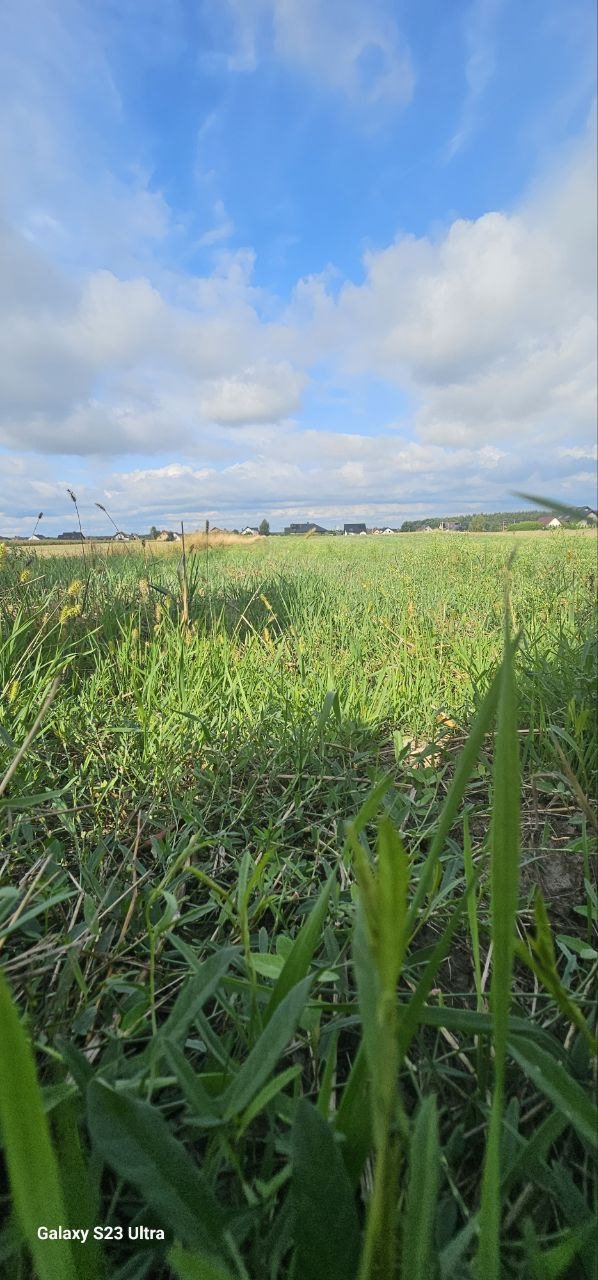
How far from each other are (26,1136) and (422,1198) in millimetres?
307

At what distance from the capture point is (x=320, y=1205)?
0.50 metres

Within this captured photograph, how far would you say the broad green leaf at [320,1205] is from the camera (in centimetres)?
50

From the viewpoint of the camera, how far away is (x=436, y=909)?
1.11m

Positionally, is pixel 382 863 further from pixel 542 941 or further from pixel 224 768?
pixel 224 768

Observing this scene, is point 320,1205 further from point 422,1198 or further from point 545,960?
point 545,960

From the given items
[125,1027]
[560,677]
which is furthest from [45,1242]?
[560,677]

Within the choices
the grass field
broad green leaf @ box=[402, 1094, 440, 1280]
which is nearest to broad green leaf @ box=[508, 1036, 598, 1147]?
the grass field

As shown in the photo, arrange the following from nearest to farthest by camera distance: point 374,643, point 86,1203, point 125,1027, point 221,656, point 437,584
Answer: point 86,1203
point 125,1027
point 221,656
point 374,643
point 437,584

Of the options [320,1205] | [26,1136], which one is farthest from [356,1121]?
[26,1136]

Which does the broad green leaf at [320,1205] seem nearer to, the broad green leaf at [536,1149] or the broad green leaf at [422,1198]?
the broad green leaf at [422,1198]

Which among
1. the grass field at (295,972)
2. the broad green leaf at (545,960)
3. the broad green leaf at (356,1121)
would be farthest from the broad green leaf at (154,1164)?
the broad green leaf at (545,960)

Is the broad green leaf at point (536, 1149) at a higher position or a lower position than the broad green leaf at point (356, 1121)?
lower

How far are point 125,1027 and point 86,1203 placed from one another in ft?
0.91

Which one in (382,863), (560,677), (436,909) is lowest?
(436,909)
